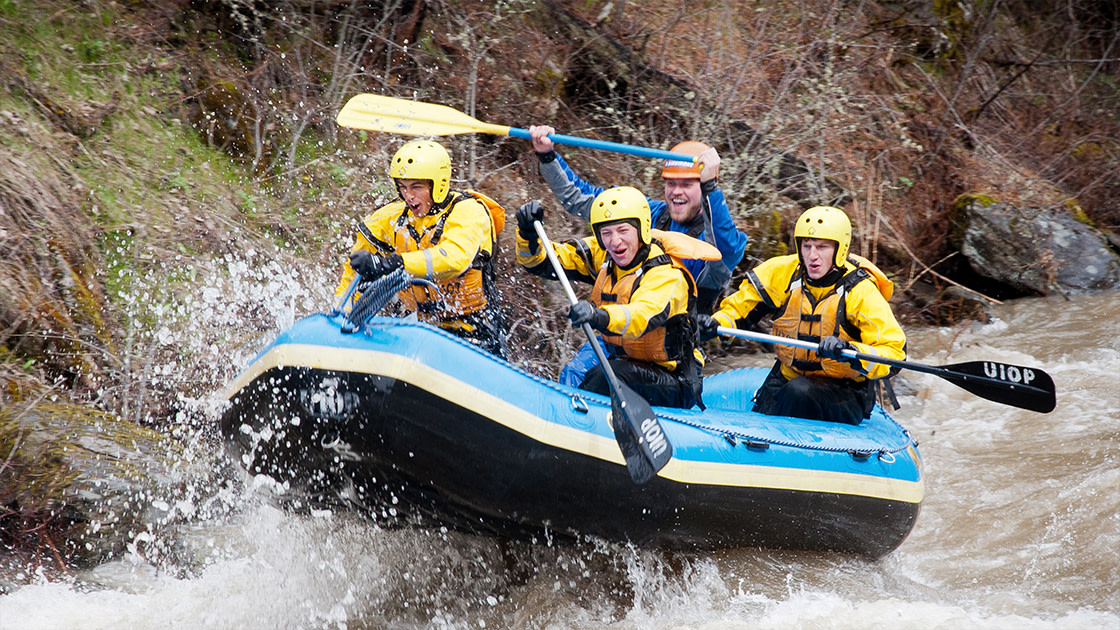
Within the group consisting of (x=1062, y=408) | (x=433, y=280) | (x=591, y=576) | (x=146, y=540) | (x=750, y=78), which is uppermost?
(x=750, y=78)

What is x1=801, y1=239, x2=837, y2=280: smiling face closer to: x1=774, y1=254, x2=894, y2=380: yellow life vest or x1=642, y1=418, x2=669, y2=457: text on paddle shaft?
x1=774, y1=254, x2=894, y2=380: yellow life vest

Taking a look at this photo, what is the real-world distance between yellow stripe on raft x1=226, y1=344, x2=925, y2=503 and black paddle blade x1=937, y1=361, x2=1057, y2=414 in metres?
1.06

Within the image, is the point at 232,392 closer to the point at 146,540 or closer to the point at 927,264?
the point at 146,540

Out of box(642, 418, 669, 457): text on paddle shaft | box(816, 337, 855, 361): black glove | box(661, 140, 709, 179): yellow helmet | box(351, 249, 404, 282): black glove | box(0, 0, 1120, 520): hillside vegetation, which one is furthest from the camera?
box(0, 0, 1120, 520): hillside vegetation

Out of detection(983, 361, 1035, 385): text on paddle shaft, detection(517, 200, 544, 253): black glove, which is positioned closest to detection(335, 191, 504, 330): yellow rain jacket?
detection(517, 200, 544, 253): black glove

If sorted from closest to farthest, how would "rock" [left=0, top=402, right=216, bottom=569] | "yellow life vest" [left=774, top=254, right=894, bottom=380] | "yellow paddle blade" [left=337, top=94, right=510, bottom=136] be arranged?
"rock" [left=0, top=402, right=216, bottom=569]
"yellow life vest" [left=774, top=254, right=894, bottom=380]
"yellow paddle blade" [left=337, top=94, right=510, bottom=136]

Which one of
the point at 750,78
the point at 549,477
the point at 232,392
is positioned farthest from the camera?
the point at 750,78

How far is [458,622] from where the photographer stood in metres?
4.39

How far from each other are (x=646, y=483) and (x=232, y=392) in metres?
1.84

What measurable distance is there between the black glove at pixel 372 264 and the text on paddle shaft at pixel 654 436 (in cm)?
123

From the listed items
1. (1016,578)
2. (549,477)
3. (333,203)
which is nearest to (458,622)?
(549,477)

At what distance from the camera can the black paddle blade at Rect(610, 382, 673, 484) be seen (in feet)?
12.2

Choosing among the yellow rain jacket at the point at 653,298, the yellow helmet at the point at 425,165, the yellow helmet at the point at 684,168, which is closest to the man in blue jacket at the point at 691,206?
the yellow helmet at the point at 684,168

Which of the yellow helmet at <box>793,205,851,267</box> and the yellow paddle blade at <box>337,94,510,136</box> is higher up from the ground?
the yellow helmet at <box>793,205,851,267</box>
